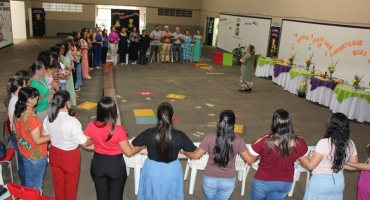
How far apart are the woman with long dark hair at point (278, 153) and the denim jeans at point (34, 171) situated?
2221mm

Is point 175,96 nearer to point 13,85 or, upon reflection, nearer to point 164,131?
point 13,85

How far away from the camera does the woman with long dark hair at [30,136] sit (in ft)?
10.2

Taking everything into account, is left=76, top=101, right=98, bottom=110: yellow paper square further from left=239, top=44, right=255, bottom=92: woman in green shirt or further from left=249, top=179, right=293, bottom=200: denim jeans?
left=249, top=179, right=293, bottom=200: denim jeans

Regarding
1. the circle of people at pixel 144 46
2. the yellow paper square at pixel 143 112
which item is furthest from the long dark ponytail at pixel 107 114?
the circle of people at pixel 144 46

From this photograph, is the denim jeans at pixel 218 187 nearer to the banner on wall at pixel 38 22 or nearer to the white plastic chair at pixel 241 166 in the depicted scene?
the white plastic chair at pixel 241 166

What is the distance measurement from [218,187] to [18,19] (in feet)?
70.8

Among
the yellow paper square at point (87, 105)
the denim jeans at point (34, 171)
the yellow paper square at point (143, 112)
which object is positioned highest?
the denim jeans at point (34, 171)

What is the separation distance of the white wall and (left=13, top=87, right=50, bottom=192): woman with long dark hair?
1961 centimetres

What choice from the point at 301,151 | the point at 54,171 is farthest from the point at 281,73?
the point at 54,171

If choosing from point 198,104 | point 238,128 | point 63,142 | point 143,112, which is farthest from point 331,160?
point 198,104

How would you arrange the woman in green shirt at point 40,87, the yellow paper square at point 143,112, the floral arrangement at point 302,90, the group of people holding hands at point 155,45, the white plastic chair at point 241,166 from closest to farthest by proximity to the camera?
the white plastic chair at point 241,166
the woman in green shirt at point 40,87
the yellow paper square at point 143,112
the floral arrangement at point 302,90
the group of people holding hands at point 155,45

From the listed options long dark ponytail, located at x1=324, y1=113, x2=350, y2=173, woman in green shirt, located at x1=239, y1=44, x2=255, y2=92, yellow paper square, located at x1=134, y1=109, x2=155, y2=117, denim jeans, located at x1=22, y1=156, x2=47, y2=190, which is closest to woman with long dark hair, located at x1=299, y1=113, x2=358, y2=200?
long dark ponytail, located at x1=324, y1=113, x2=350, y2=173

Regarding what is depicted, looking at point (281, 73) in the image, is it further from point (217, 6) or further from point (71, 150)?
point (217, 6)

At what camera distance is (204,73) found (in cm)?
1220
